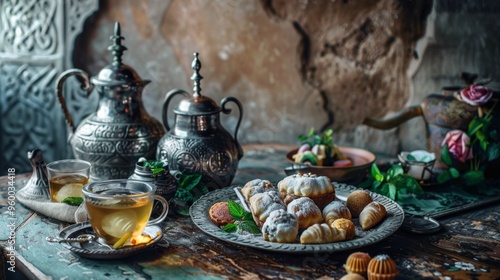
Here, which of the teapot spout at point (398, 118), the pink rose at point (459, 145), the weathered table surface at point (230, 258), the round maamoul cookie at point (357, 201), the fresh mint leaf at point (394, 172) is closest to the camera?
the weathered table surface at point (230, 258)

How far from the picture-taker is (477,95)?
5.45 ft

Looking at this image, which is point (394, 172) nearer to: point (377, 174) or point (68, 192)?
point (377, 174)

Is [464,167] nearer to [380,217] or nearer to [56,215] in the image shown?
[380,217]

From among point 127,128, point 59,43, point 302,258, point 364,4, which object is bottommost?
point 302,258

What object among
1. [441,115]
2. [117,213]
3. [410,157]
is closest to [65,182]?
[117,213]

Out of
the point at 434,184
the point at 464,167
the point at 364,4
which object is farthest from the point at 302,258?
the point at 364,4

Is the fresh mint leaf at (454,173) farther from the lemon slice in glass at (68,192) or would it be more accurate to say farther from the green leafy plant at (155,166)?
the lemon slice in glass at (68,192)

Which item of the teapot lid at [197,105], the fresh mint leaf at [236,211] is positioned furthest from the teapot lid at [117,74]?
the fresh mint leaf at [236,211]

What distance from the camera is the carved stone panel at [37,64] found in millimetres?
2688

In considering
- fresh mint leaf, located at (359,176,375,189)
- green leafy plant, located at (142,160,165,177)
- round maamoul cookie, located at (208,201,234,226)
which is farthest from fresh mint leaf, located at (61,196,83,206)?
fresh mint leaf, located at (359,176,375,189)

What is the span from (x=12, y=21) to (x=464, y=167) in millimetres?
2000

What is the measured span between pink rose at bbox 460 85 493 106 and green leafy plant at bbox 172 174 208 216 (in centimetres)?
77

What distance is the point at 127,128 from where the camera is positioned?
1.56m

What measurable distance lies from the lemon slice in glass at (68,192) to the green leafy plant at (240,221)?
1.16 feet
